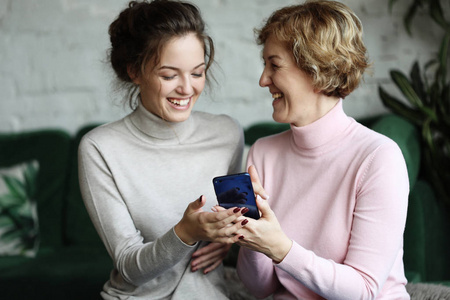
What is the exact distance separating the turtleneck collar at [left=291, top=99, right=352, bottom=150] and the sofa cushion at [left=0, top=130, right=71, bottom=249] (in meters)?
1.58

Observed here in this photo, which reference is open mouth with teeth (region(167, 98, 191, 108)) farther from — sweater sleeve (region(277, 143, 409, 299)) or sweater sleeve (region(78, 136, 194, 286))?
sweater sleeve (region(277, 143, 409, 299))

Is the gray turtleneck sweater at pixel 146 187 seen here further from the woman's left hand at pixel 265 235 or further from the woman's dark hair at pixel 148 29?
the woman's left hand at pixel 265 235

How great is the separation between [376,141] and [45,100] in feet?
6.86

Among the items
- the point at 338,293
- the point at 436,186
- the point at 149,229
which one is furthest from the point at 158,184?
the point at 436,186

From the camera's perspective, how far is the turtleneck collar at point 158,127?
1450 mm

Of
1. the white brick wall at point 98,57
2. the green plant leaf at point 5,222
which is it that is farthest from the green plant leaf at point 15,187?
the white brick wall at point 98,57

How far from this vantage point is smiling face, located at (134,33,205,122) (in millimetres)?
1346

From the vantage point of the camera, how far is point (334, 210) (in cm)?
127

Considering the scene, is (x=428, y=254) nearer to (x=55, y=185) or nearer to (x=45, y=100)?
(x=55, y=185)

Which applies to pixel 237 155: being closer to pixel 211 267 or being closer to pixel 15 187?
pixel 211 267

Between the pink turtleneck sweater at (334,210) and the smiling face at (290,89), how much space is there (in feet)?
0.10

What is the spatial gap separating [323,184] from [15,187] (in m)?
1.71

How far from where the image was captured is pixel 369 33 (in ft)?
8.26

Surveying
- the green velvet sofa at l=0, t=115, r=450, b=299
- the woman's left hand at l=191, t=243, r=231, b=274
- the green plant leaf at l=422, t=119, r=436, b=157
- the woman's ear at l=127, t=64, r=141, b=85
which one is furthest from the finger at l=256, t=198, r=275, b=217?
the green plant leaf at l=422, t=119, r=436, b=157
